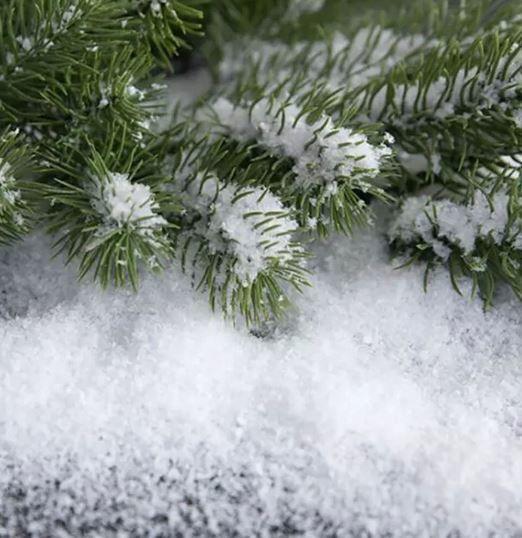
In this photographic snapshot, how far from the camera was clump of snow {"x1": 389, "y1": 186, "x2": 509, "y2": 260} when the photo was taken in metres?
0.51

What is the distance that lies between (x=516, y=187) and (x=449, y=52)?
104 mm

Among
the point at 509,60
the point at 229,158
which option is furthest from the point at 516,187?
the point at 229,158

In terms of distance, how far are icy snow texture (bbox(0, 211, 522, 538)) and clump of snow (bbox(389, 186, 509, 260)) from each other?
1.2 inches

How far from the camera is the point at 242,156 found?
500 mm

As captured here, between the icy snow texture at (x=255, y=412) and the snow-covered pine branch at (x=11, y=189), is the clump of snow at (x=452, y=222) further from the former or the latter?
the snow-covered pine branch at (x=11, y=189)

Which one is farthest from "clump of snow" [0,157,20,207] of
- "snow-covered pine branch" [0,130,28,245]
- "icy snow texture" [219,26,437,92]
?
"icy snow texture" [219,26,437,92]

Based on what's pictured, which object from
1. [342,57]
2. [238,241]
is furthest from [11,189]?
[342,57]

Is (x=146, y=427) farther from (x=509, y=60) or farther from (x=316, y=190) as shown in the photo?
(x=509, y=60)

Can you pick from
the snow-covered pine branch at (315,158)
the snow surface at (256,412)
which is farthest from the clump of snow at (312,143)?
the snow surface at (256,412)

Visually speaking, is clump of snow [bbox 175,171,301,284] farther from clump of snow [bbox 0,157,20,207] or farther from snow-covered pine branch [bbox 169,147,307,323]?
clump of snow [bbox 0,157,20,207]

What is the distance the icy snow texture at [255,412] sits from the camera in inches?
17.3

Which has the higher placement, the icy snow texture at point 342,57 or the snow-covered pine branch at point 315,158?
the icy snow texture at point 342,57

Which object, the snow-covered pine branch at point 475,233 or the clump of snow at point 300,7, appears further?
the clump of snow at point 300,7

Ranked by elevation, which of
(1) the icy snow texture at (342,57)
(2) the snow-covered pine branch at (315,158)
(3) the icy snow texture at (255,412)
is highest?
(1) the icy snow texture at (342,57)
